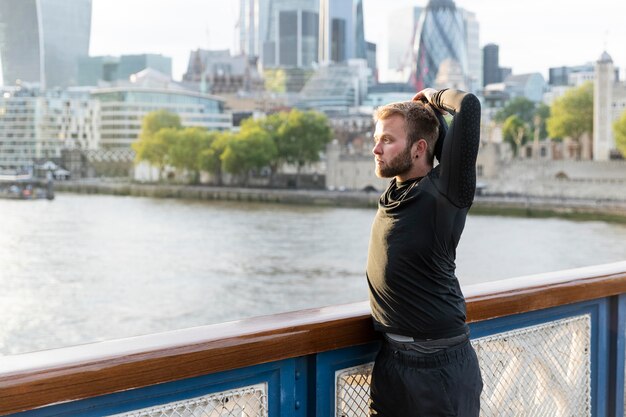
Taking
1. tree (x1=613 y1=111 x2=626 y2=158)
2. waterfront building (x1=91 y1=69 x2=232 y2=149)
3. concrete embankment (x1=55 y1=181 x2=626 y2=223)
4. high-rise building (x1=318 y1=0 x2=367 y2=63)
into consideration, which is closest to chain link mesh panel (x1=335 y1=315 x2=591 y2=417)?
concrete embankment (x1=55 y1=181 x2=626 y2=223)

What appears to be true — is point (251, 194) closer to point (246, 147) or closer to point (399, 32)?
point (246, 147)

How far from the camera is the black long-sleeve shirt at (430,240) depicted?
1.16 meters

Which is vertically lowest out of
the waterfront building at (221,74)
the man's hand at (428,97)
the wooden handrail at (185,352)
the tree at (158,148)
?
the tree at (158,148)

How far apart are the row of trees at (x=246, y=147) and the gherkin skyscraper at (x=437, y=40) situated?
2548 cm

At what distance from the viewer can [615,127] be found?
39.1m

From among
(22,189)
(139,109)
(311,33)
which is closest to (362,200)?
(22,189)

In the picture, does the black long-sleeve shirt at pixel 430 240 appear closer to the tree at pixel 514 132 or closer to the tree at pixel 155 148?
the tree at pixel 514 132

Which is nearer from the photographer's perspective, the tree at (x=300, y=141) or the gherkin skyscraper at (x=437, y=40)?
the tree at (x=300, y=141)

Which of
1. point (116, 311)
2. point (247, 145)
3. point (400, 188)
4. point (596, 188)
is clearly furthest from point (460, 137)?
point (247, 145)

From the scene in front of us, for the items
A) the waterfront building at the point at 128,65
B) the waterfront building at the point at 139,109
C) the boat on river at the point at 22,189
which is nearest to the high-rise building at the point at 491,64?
the waterfront building at the point at 128,65

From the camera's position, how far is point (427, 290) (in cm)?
117

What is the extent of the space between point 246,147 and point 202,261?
15638 mm

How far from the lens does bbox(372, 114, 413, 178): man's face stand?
1.21 metres

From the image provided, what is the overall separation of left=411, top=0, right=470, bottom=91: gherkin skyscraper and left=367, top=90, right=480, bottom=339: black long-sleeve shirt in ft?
231
